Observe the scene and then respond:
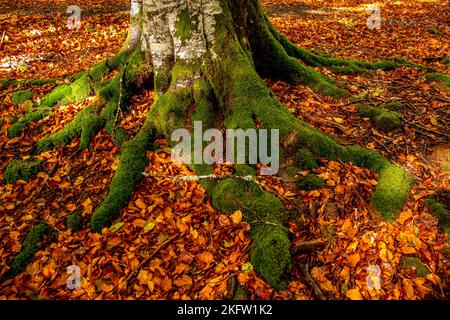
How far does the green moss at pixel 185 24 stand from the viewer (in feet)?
13.2

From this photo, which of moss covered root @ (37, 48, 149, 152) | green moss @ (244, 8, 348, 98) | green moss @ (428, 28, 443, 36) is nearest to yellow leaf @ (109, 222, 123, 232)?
moss covered root @ (37, 48, 149, 152)

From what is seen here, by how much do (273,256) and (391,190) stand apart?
5.28 feet

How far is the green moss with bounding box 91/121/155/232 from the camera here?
12.0 ft

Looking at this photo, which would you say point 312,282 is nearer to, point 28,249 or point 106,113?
point 28,249

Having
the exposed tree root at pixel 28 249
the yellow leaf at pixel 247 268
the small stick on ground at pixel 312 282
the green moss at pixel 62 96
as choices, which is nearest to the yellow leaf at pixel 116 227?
the exposed tree root at pixel 28 249

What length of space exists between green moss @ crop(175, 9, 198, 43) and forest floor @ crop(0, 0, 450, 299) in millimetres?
1190

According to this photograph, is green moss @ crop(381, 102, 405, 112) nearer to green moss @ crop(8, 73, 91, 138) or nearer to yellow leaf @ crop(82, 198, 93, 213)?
yellow leaf @ crop(82, 198, 93, 213)

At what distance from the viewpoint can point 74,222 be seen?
3.66m

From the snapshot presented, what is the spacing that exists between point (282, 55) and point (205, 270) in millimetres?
3738

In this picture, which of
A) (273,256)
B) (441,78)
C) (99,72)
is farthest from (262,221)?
(441,78)

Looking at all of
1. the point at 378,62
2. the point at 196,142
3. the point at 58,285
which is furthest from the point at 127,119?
the point at 378,62

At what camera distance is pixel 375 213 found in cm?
351

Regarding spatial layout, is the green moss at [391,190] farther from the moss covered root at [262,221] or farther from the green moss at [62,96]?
the green moss at [62,96]
